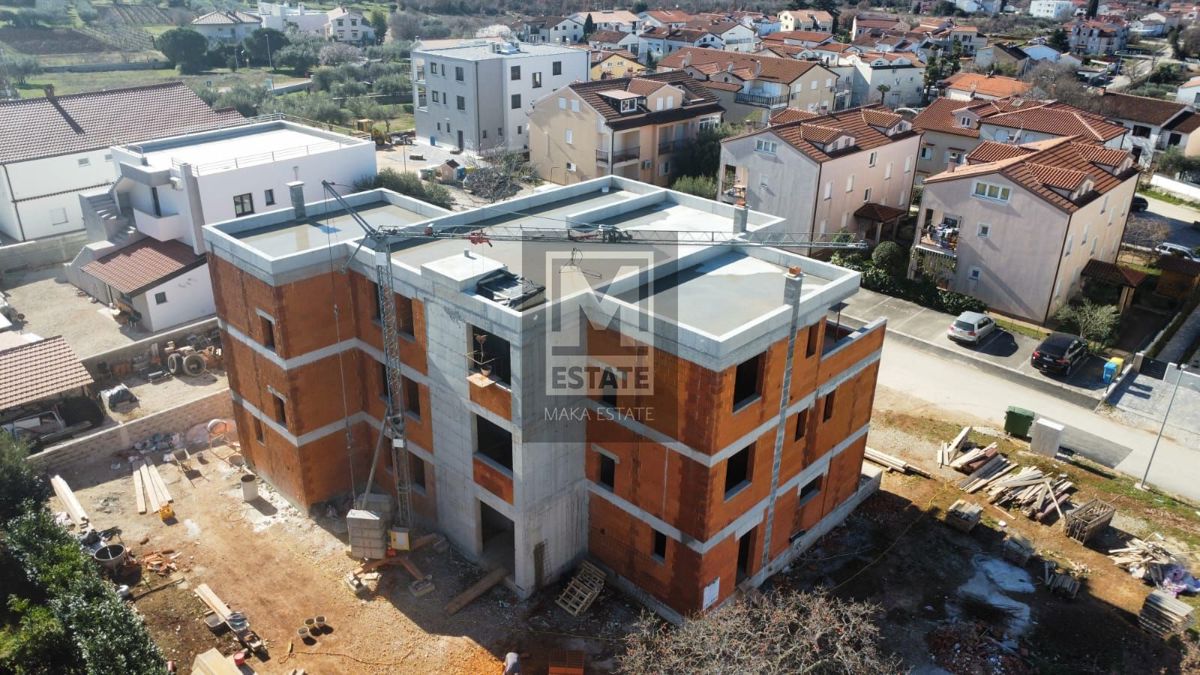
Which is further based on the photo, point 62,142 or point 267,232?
point 62,142

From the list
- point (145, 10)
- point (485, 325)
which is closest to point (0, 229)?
point (485, 325)

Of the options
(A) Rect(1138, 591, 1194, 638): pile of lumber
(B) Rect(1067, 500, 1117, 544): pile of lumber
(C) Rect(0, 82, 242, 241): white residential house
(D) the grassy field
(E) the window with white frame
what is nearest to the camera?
(A) Rect(1138, 591, 1194, 638): pile of lumber

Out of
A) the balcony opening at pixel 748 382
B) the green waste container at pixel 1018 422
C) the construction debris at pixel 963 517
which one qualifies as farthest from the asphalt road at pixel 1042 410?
the balcony opening at pixel 748 382

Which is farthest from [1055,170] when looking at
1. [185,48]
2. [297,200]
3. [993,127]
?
[185,48]

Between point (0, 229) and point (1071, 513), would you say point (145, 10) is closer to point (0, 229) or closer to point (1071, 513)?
point (0, 229)

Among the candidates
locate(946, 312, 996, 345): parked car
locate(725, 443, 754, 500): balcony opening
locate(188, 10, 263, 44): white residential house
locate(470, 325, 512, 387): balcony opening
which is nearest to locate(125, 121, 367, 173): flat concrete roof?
locate(470, 325, 512, 387): balcony opening

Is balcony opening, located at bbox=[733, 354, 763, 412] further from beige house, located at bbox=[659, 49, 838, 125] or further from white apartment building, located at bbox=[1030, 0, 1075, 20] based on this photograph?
white apartment building, located at bbox=[1030, 0, 1075, 20]
